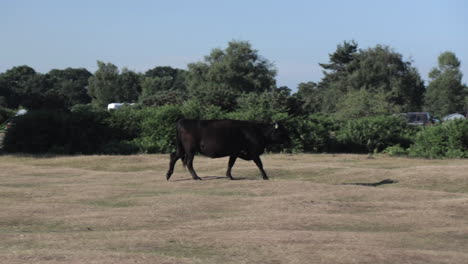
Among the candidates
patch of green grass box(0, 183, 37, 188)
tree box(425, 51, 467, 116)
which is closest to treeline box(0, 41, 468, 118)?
tree box(425, 51, 467, 116)

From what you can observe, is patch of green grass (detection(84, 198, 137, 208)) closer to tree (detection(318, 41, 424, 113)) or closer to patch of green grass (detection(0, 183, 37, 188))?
patch of green grass (detection(0, 183, 37, 188))

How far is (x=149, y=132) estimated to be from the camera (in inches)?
1380

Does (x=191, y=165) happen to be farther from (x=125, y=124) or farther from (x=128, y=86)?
(x=128, y=86)

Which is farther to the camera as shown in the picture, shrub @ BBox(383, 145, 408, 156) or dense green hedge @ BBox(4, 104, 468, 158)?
dense green hedge @ BBox(4, 104, 468, 158)

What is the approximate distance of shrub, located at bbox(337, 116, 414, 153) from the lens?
114 feet

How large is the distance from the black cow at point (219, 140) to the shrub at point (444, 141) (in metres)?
11.9

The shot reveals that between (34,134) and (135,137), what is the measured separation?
15.5 ft

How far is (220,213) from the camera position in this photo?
14.9 meters

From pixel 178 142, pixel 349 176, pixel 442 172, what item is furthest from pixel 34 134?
pixel 442 172

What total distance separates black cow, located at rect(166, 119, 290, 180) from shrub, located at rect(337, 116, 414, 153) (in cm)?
1388

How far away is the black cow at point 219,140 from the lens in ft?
70.7

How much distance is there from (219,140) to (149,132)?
1403cm

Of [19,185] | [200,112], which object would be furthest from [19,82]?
[19,185]

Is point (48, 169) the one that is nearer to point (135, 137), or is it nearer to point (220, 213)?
point (135, 137)
